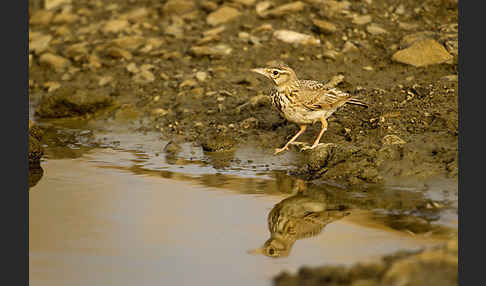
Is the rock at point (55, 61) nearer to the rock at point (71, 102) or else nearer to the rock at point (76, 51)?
the rock at point (76, 51)

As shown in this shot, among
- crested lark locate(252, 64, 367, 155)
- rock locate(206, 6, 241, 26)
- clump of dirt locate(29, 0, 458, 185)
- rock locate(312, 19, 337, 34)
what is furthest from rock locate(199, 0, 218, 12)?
crested lark locate(252, 64, 367, 155)

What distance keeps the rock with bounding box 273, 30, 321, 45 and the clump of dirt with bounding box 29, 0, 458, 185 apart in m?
0.02

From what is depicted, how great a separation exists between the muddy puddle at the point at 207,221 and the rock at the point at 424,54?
3.29m

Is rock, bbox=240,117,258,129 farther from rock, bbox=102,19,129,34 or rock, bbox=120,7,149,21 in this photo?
rock, bbox=120,7,149,21

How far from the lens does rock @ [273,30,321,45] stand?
1241 cm

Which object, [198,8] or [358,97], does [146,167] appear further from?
[198,8]

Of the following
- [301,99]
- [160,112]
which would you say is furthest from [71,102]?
[301,99]

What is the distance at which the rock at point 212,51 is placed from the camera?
12562 millimetres

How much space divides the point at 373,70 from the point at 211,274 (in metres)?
6.91

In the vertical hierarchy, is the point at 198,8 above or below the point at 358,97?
above

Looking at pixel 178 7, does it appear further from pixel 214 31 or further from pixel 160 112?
pixel 160 112

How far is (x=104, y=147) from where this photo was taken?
10.1 metres

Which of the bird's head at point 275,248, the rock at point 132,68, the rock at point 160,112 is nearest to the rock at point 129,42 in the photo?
the rock at point 132,68

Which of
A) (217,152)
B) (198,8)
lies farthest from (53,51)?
(217,152)
